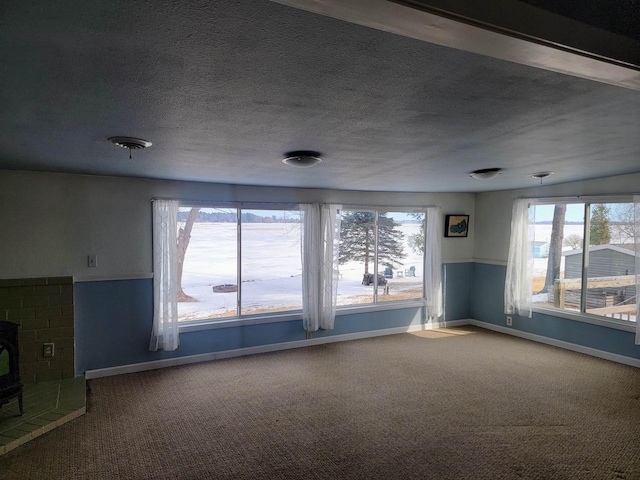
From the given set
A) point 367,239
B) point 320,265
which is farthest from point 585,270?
point 320,265

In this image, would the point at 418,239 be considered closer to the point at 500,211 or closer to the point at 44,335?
the point at 500,211

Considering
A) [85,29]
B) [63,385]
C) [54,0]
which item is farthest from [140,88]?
[63,385]

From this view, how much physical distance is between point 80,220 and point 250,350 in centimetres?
237

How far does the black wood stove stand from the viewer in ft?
9.98

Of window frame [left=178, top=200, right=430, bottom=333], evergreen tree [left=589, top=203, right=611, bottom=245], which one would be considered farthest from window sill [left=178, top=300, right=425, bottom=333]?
evergreen tree [left=589, top=203, right=611, bottom=245]

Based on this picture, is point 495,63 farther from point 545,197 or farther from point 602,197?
point 545,197

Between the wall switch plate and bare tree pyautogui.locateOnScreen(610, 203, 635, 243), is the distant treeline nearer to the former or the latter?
the wall switch plate

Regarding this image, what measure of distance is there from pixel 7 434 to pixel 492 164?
418 centimetres

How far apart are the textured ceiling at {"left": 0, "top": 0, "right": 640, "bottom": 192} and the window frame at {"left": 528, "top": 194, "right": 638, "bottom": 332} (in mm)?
1785

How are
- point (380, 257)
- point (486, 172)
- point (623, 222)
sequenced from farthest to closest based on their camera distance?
point (380, 257)
point (623, 222)
point (486, 172)

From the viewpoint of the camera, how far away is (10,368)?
316cm

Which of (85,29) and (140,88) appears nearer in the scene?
(85,29)

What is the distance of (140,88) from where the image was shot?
1.47 meters

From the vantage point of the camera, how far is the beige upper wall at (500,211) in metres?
4.85
